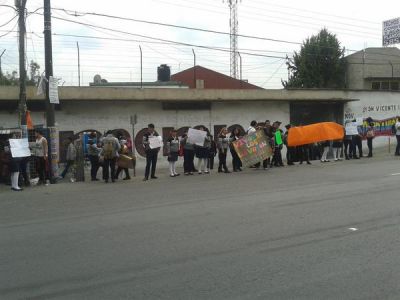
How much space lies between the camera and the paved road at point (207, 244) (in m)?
5.14

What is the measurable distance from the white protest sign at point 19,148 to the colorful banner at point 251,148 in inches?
279

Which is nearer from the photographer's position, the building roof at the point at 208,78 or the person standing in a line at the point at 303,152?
the person standing in a line at the point at 303,152

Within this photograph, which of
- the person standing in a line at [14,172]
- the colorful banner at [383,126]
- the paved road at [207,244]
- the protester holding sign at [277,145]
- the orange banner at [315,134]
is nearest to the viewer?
the paved road at [207,244]

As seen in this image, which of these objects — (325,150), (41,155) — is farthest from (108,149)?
(325,150)

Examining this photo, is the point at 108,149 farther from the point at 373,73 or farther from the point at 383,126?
the point at 373,73

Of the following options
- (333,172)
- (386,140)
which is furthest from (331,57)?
(333,172)

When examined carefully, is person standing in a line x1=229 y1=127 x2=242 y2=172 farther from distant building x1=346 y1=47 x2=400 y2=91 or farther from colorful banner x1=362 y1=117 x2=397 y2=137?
distant building x1=346 y1=47 x2=400 y2=91

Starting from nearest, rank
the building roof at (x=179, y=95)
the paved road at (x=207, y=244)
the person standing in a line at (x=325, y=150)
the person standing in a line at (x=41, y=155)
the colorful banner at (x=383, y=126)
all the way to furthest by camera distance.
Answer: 1. the paved road at (x=207, y=244)
2. the person standing in a line at (x=41, y=155)
3. the building roof at (x=179, y=95)
4. the person standing in a line at (x=325, y=150)
5. the colorful banner at (x=383, y=126)

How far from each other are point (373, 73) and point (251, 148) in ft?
102

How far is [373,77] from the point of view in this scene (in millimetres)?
44406

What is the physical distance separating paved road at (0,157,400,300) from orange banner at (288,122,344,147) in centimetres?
789

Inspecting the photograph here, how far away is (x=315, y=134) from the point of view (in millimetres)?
20500

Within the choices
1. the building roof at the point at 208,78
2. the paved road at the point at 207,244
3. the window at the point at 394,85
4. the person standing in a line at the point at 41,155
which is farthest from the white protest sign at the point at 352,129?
the window at the point at 394,85

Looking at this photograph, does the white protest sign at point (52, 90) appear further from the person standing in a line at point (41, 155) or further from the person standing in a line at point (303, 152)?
the person standing in a line at point (303, 152)
